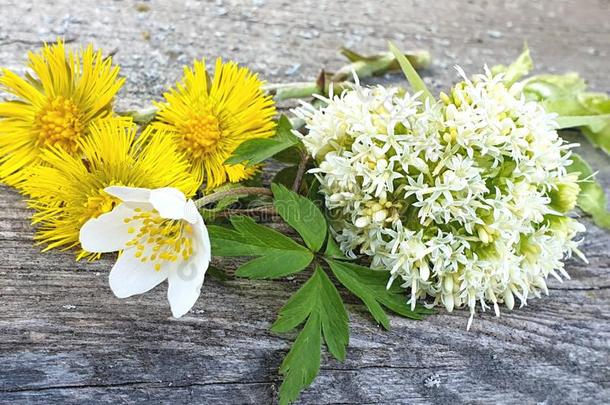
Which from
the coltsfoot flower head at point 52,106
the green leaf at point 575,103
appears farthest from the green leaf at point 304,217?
the green leaf at point 575,103

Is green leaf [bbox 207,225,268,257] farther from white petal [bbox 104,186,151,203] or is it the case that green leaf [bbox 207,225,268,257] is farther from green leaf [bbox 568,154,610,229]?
green leaf [bbox 568,154,610,229]

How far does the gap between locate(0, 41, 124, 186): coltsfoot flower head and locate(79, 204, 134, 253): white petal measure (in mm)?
227

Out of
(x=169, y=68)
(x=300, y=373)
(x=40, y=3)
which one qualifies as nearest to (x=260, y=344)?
(x=300, y=373)

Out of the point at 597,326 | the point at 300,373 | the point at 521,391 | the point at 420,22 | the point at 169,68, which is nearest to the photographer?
the point at 300,373

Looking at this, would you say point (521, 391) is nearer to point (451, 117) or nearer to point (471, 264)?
point (471, 264)

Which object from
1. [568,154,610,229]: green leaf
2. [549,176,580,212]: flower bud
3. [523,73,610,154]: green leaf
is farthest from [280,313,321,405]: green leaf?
[523,73,610,154]: green leaf

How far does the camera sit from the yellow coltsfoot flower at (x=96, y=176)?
1.16m

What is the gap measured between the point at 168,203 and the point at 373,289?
412 mm

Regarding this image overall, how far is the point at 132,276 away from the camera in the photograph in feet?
3.62

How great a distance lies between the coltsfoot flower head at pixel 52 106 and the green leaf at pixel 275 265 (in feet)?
1.42

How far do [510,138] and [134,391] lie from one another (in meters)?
Result: 0.78

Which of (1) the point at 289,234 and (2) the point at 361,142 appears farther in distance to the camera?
(1) the point at 289,234

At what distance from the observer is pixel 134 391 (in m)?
A: 1.07

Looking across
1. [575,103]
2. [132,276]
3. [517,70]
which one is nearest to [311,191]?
[132,276]
